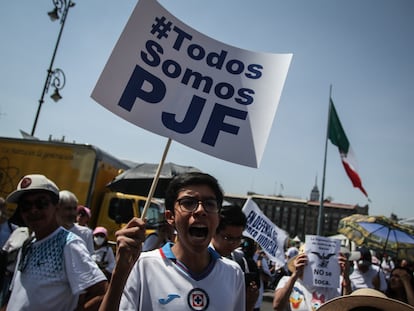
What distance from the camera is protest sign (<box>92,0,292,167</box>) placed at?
214 cm

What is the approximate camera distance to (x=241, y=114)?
235 cm

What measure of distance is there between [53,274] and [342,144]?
11.1 metres

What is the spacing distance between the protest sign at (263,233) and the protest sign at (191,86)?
2842 millimetres

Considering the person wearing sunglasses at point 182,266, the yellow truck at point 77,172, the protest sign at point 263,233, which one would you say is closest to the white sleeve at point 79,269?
the person wearing sunglasses at point 182,266

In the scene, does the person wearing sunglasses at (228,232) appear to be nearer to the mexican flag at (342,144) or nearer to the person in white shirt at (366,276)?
the person in white shirt at (366,276)

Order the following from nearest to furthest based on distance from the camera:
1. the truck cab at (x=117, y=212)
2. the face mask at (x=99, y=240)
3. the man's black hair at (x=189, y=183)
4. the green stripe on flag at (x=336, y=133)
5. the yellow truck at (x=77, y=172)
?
the man's black hair at (x=189, y=183) → the face mask at (x=99, y=240) → the yellow truck at (x=77, y=172) → the truck cab at (x=117, y=212) → the green stripe on flag at (x=336, y=133)

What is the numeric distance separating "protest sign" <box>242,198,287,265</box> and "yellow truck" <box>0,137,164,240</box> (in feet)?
15.8

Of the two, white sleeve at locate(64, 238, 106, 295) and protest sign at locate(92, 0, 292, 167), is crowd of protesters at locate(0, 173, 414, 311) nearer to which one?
white sleeve at locate(64, 238, 106, 295)

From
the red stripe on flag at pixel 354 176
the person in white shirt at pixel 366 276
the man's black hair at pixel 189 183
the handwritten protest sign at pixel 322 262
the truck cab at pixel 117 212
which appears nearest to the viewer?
the man's black hair at pixel 189 183

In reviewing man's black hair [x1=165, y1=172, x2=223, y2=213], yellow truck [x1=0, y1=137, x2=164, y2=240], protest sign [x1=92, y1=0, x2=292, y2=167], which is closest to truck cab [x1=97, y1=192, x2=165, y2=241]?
yellow truck [x1=0, y1=137, x2=164, y2=240]

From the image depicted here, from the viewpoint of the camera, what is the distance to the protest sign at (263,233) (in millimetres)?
4973

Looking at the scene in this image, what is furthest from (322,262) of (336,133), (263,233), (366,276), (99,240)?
(336,133)

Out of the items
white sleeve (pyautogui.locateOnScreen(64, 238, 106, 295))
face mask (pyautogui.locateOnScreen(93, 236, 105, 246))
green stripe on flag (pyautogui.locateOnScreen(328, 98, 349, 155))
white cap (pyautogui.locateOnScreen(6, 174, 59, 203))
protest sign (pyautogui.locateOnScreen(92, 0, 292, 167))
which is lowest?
face mask (pyautogui.locateOnScreen(93, 236, 105, 246))

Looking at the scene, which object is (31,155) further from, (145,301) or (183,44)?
(145,301)
